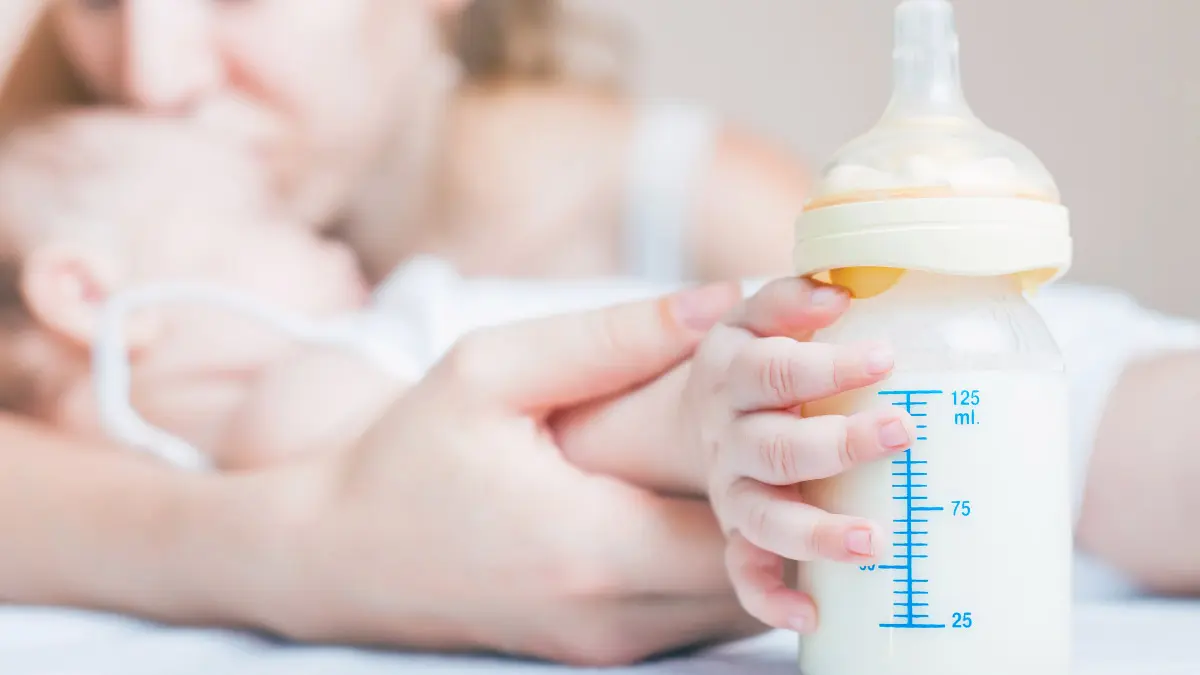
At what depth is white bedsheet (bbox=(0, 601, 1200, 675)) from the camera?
482mm

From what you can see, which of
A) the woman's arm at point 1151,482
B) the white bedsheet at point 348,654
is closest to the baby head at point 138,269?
the white bedsheet at point 348,654

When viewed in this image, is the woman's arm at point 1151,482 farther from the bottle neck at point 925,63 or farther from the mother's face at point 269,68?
the mother's face at point 269,68

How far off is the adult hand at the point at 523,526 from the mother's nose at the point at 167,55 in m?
0.66

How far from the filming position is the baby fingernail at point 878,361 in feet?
1.25

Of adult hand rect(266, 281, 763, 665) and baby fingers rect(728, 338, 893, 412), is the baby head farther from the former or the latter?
baby fingers rect(728, 338, 893, 412)

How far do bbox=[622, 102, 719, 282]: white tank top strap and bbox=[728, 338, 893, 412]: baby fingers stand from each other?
2.68 feet

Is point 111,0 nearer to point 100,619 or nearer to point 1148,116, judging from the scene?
point 100,619

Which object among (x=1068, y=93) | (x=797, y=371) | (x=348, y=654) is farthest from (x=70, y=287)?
(x=1068, y=93)

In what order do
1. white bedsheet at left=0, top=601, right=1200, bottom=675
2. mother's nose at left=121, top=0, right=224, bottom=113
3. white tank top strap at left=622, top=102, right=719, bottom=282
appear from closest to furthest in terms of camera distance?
white bedsheet at left=0, top=601, right=1200, bottom=675
mother's nose at left=121, top=0, right=224, bottom=113
white tank top strap at left=622, top=102, right=719, bottom=282

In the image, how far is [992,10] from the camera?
4.25 feet

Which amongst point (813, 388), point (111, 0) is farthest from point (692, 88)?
point (813, 388)

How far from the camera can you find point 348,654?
528 millimetres

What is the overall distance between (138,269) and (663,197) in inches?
22.5

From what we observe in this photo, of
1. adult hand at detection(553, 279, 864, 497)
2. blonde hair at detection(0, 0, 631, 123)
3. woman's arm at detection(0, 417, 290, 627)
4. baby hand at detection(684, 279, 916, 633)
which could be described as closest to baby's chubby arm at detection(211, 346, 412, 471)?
woman's arm at detection(0, 417, 290, 627)
